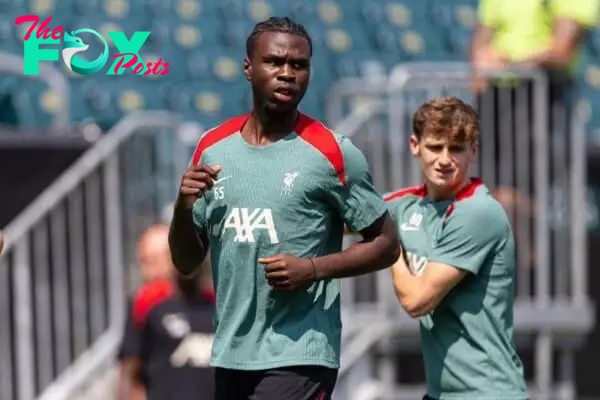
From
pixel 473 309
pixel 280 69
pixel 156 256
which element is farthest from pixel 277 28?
pixel 156 256

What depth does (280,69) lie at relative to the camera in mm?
4035

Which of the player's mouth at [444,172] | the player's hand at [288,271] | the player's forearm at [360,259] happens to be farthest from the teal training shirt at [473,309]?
the player's hand at [288,271]

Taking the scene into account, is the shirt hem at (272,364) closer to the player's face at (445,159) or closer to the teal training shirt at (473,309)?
the teal training shirt at (473,309)

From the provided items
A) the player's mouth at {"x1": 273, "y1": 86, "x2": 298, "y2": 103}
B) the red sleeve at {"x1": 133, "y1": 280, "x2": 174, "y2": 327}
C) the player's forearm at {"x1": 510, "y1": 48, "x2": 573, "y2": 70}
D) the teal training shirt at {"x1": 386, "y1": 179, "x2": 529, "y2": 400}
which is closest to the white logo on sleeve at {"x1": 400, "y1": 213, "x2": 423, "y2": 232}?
the teal training shirt at {"x1": 386, "y1": 179, "x2": 529, "y2": 400}

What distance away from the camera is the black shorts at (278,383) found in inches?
159

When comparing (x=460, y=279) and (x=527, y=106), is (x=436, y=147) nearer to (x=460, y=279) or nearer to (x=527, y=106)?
(x=460, y=279)

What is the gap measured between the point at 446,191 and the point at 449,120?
0.82ft

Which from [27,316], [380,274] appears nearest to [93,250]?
[27,316]

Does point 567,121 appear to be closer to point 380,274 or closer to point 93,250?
point 380,274

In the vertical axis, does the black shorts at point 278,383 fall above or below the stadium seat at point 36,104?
below

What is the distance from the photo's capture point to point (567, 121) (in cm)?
808

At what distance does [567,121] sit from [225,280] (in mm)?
4331

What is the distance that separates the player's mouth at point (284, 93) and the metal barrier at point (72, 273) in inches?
148

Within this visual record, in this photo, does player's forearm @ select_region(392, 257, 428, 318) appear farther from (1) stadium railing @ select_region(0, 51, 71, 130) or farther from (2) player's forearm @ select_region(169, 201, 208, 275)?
(1) stadium railing @ select_region(0, 51, 71, 130)
